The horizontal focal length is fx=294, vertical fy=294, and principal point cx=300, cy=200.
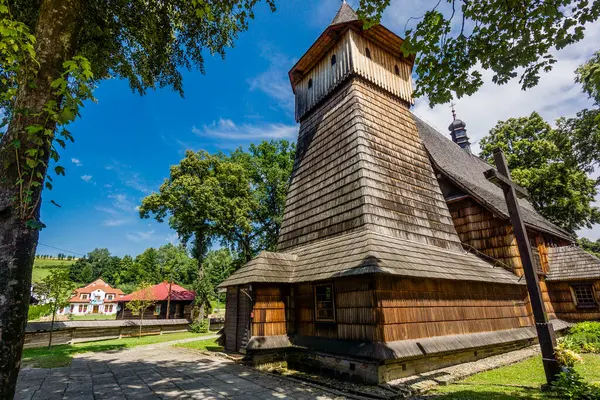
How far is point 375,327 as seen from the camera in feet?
24.6

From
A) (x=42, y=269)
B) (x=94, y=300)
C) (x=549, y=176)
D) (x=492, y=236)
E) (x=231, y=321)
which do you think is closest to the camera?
(x=231, y=321)

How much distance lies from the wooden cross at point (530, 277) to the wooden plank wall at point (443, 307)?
276 centimetres

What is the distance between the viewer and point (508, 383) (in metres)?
7.02

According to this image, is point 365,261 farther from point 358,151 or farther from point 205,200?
point 205,200

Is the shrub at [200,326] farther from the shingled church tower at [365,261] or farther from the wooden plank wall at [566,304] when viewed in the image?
the wooden plank wall at [566,304]

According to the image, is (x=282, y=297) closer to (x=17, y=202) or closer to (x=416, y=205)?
(x=416, y=205)

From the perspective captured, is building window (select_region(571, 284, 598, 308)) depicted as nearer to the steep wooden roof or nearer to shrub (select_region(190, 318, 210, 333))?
the steep wooden roof

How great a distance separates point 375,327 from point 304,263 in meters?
3.55

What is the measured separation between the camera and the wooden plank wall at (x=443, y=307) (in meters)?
7.93

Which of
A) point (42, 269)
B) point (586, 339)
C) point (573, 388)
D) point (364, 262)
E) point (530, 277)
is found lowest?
point (586, 339)

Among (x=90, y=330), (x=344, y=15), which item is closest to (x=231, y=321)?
(x=344, y=15)

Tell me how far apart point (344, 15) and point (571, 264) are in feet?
57.4

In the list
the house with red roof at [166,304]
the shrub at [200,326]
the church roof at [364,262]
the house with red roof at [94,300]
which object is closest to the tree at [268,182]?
the shrub at [200,326]

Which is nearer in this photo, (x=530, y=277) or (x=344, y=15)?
(x=530, y=277)
